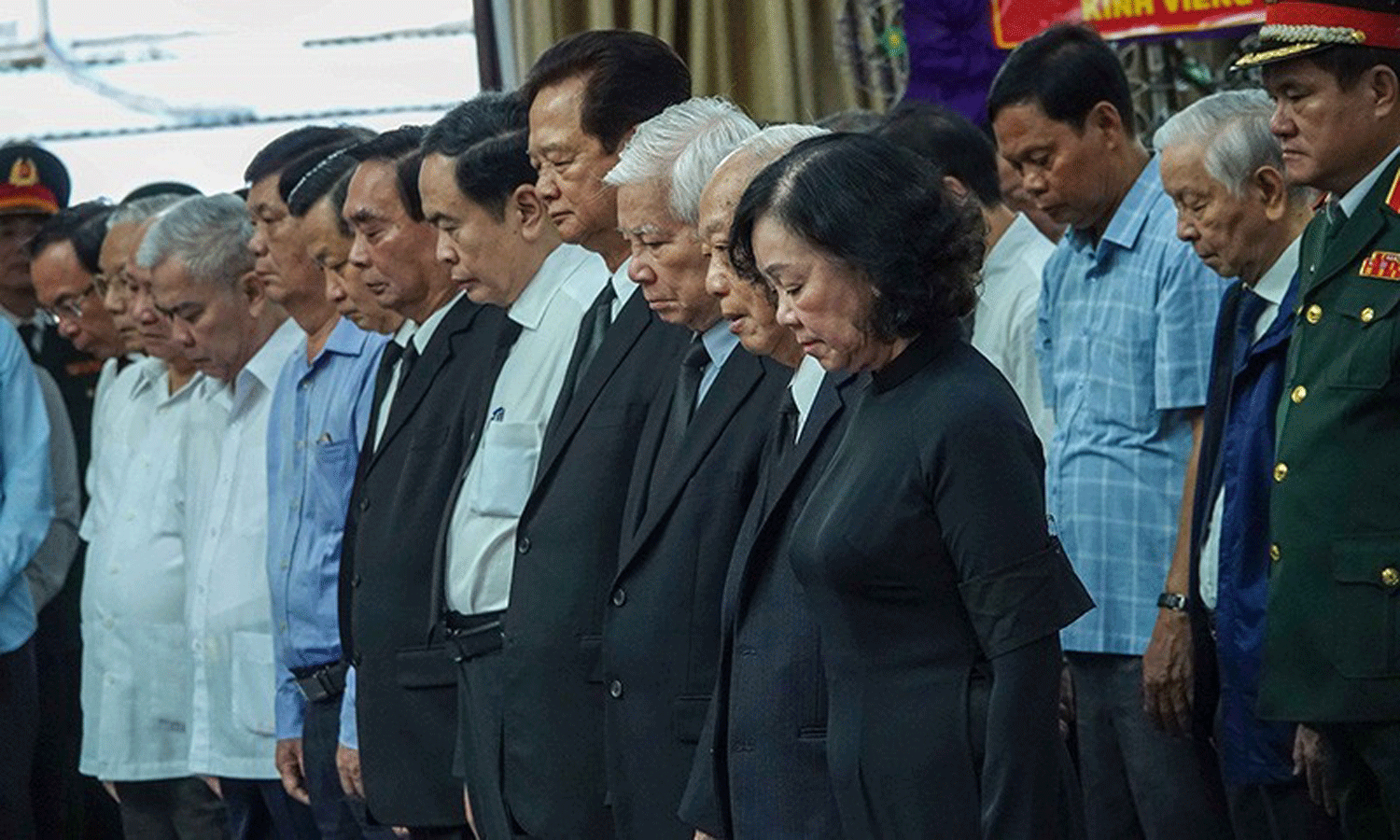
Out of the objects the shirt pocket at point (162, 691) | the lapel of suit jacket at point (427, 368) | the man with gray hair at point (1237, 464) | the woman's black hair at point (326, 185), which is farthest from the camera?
the shirt pocket at point (162, 691)

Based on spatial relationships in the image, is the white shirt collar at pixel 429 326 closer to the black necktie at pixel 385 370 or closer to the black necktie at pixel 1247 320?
the black necktie at pixel 385 370

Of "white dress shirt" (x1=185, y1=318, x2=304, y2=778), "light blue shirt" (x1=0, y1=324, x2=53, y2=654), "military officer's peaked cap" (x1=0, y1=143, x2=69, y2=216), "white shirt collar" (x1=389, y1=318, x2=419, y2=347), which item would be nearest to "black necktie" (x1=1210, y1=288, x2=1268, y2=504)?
"white shirt collar" (x1=389, y1=318, x2=419, y2=347)

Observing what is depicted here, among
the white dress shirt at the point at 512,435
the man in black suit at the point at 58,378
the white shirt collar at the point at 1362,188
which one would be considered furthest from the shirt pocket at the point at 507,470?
the man in black suit at the point at 58,378

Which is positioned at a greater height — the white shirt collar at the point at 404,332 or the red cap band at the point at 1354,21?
the red cap band at the point at 1354,21

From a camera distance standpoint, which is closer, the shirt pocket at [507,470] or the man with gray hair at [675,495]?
the man with gray hair at [675,495]

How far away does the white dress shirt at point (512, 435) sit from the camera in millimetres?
3559

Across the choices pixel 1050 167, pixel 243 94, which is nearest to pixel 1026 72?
pixel 1050 167

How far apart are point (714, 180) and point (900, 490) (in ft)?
2.03

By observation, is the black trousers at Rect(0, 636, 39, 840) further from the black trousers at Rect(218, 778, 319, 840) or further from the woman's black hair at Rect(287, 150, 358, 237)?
the woman's black hair at Rect(287, 150, 358, 237)

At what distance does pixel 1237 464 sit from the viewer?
11.5 ft

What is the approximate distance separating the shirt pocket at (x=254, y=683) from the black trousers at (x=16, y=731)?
1153 mm

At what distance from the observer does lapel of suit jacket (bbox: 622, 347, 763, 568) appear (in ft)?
10.0

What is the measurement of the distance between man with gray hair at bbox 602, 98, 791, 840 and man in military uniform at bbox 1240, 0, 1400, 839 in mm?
671

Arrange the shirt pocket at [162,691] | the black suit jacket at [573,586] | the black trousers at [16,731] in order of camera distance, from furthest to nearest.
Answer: the black trousers at [16,731] < the shirt pocket at [162,691] < the black suit jacket at [573,586]
